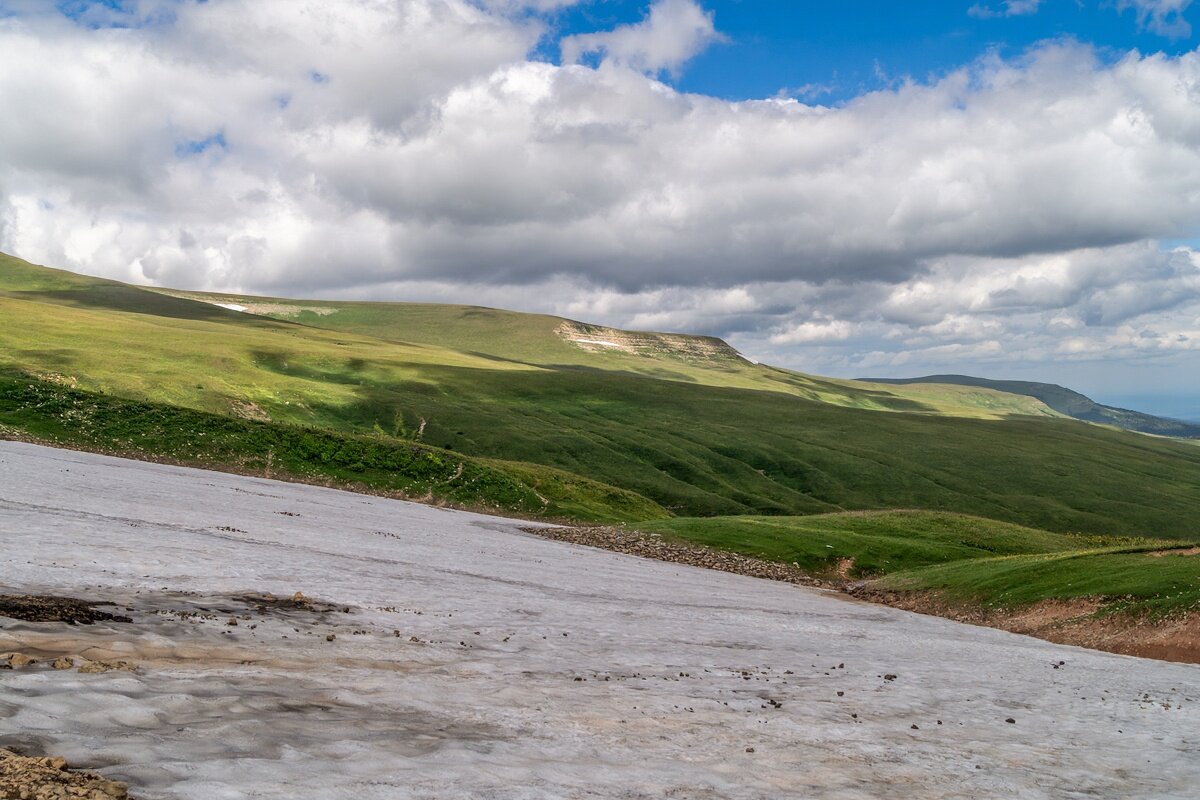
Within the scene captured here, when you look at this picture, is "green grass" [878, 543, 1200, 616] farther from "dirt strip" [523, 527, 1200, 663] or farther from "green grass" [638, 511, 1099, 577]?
"green grass" [638, 511, 1099, 577]

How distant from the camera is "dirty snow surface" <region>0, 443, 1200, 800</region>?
412 inches

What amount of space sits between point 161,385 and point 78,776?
378 ft

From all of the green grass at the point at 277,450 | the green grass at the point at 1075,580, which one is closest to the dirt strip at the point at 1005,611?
the green grass at the point at 1075,580

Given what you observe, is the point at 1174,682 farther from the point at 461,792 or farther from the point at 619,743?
the point at 461,792

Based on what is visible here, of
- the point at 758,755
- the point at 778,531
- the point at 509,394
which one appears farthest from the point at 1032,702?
the point at 509,394

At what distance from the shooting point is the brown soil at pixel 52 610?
1488 cm

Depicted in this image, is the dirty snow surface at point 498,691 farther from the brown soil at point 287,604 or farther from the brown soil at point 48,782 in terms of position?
the brown soil at point 48,782

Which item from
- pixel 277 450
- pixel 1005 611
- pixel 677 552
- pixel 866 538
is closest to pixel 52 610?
pixel 1005 611

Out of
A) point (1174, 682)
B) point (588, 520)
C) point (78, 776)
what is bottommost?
point (588, 520)

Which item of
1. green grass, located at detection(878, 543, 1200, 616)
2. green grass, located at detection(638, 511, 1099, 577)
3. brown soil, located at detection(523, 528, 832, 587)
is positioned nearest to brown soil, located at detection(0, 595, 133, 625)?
green grass, located at detection(878, 543, 1200, 616)

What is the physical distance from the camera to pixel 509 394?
609 ft

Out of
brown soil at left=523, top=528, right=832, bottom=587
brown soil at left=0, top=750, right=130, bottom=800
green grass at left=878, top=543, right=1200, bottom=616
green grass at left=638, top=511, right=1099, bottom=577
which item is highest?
brown soil at left=0, top=750, right=130, bottom=800

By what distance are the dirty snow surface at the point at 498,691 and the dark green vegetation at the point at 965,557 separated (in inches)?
389

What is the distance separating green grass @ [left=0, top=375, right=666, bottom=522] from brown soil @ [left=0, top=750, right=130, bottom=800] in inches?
2759
